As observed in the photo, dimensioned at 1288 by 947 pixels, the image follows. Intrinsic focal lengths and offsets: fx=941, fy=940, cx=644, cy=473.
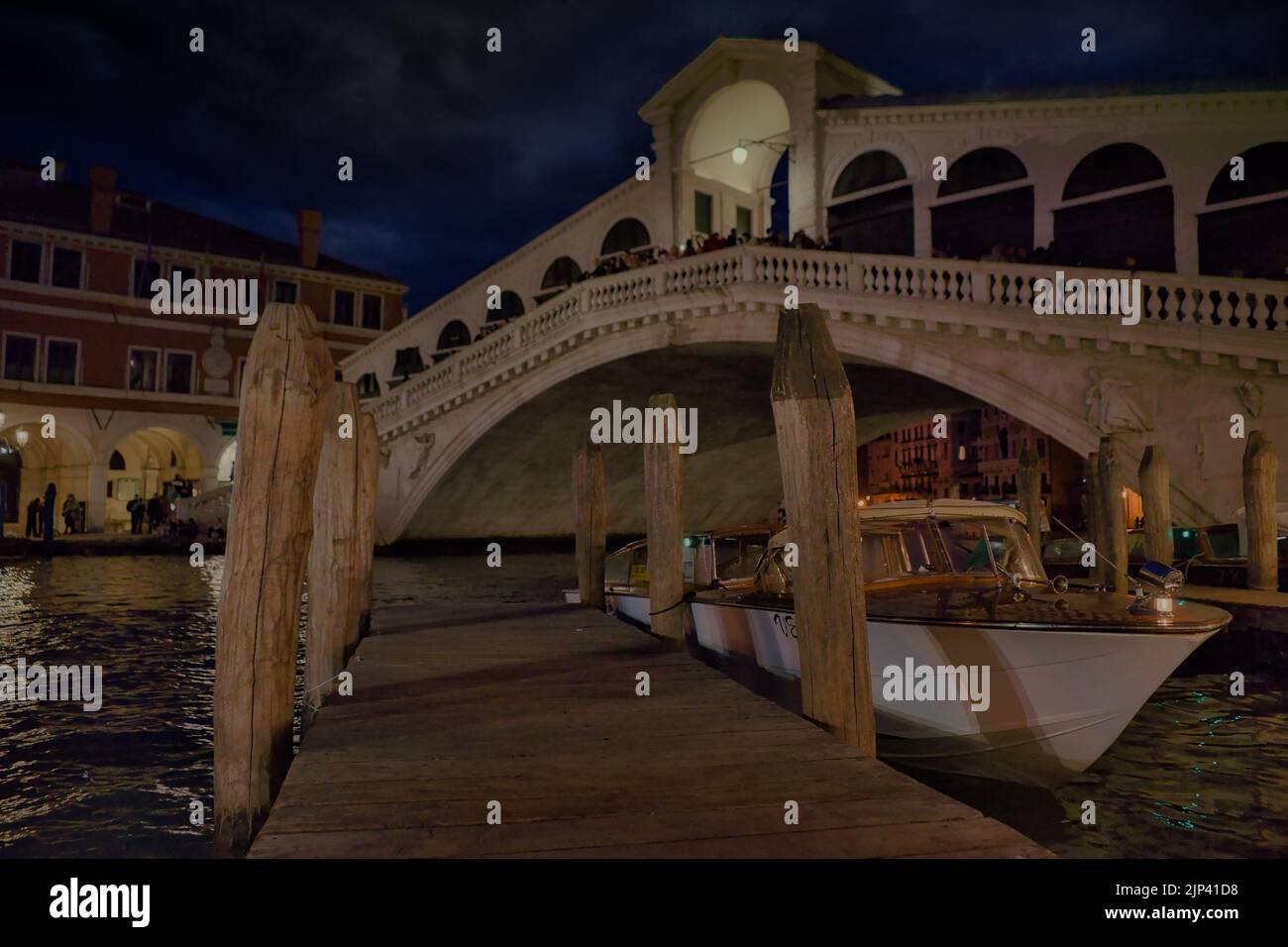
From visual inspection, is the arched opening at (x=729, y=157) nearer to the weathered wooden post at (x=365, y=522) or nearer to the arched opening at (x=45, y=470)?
the weathered wooden post at (x=365, y=522)

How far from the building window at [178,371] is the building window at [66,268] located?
2.78 metres

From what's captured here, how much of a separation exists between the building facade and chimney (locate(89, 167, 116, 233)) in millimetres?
35

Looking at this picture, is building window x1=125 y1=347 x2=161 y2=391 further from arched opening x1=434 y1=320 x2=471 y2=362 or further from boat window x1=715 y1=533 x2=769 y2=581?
boat window x1=715 y1=533 x2=769 y2=581

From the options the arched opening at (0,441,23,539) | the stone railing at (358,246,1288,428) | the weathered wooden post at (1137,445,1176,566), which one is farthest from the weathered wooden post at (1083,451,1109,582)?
the arched opening at (0,441,23,539)

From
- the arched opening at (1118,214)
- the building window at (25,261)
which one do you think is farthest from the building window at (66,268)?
the arched opening at (1118,214)

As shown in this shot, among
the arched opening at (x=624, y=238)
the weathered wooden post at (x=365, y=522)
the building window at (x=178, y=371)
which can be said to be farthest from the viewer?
the building window at (x=178, y=371)

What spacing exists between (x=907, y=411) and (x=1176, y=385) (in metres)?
9.64

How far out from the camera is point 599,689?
16.2 feet

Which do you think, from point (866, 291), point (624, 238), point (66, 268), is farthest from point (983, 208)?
point (66, 268)

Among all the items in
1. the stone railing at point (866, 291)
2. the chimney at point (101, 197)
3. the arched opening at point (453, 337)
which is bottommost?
the stone railing at point (866, 291)

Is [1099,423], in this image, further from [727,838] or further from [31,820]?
[31,820]

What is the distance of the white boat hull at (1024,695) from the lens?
4.74m

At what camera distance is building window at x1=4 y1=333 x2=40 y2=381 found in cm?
2341
